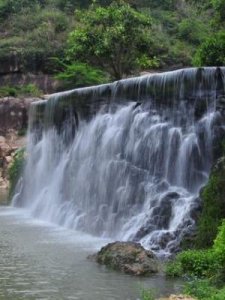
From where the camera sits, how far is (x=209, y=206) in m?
12.8

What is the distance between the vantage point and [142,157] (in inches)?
691

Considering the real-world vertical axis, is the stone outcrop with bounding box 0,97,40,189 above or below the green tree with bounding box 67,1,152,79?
below

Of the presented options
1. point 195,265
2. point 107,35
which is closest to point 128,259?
point 195,265

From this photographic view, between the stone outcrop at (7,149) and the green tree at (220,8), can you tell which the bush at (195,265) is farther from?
the stone outcrop at (7,149)

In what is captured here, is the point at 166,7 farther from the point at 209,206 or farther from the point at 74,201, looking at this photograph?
the point at 209,206

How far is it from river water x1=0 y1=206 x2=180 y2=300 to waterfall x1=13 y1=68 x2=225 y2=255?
1.61 meters

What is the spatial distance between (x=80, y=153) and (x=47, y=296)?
483 inches

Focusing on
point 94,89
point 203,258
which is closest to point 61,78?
point 94,89

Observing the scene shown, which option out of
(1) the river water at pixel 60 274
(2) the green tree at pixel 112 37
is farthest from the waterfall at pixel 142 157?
(2) the green tree at pixel 112 37

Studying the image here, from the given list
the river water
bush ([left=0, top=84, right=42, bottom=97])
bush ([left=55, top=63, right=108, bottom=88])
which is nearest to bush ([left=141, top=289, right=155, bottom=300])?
the river water

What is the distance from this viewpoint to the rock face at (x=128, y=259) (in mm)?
10943

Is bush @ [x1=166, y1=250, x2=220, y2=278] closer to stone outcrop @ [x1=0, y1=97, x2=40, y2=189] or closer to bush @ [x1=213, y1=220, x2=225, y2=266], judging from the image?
bush @ [x1=213, y1=220, x2=225, y2=266]

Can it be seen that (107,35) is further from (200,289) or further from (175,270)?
(200,289)

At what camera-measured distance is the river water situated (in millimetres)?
9547
